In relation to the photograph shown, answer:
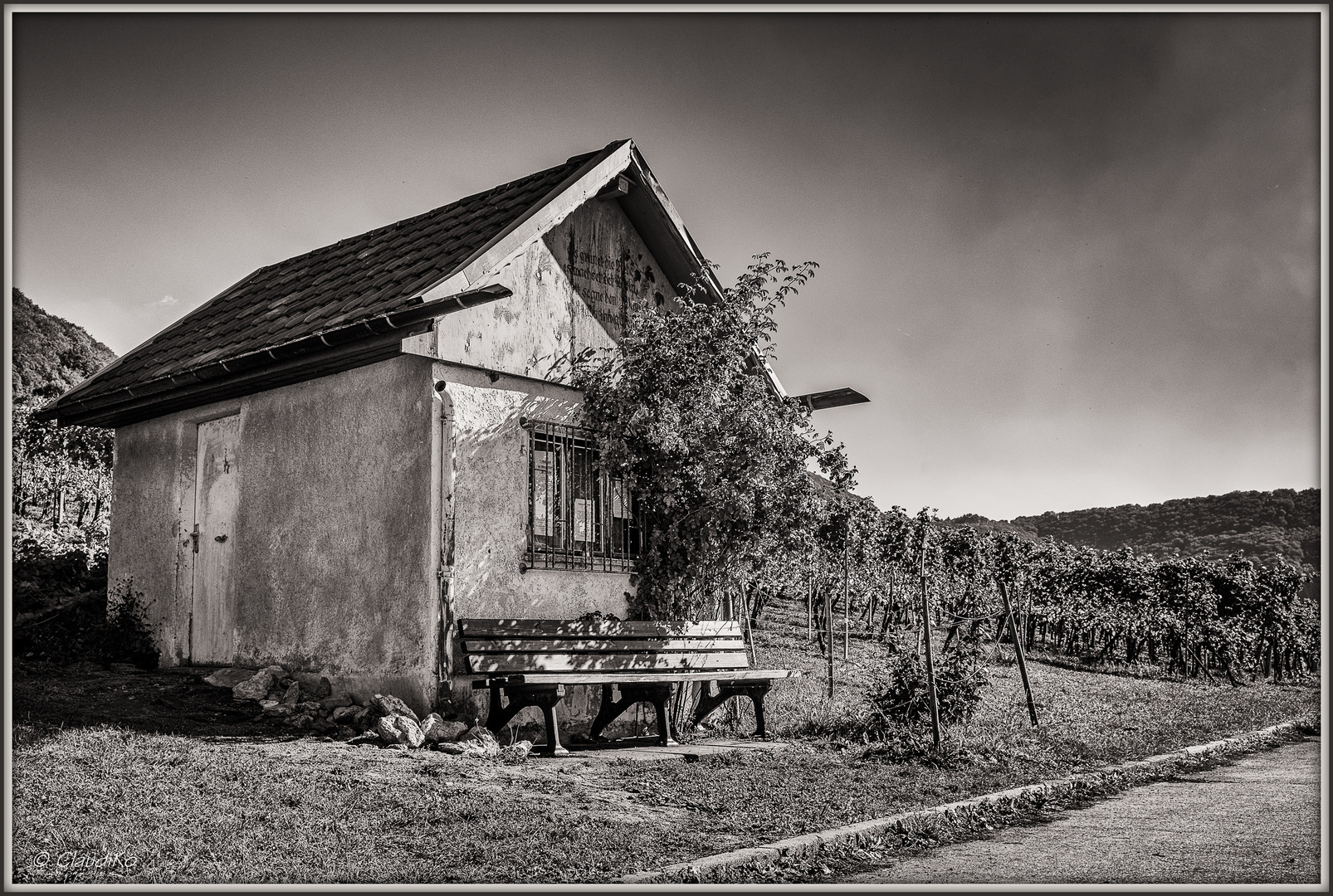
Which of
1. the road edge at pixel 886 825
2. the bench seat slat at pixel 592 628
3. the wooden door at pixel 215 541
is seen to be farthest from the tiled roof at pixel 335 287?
the road edge at pixel 886 825

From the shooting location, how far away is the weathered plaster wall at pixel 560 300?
9.44 metres

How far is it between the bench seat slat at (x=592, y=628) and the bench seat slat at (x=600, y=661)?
0.18 m

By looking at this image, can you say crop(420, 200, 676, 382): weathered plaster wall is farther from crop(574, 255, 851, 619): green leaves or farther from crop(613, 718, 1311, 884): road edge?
crop(613, 718, 1311, 884): road edge

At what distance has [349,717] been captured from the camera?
→ 28.3 ft

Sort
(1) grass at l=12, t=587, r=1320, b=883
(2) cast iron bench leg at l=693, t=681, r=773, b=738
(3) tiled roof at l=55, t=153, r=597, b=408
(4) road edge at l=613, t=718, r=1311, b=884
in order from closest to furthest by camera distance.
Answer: (1) grass at l=12, t=587, r=1320, b=883, (4) road edge at l=613, t=718, r=1311, b=884, (3) tiled roof at l=55, t=153, r=597, b=408, (2) cast iron bench leg at l=693, t=681, r=773, b=738

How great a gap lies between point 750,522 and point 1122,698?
12415mm

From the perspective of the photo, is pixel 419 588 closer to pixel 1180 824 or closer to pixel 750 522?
pixel 750 522

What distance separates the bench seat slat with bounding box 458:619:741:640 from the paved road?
12.8 feet

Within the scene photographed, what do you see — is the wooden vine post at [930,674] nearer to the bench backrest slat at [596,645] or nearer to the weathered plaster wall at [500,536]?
the bench backrest slat at [596,645]

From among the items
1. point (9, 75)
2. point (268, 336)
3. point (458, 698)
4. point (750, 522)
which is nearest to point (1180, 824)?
point (750, 522)

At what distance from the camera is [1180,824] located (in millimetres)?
6664

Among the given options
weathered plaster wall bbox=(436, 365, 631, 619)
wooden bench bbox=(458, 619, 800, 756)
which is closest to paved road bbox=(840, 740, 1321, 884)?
wooden bench bbox=(458, 619, 800, 756)

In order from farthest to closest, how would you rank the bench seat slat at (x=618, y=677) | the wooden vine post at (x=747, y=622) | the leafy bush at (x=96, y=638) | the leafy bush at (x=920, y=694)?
the wooden vine post at (x=747, y=622)
the leafy bush at (x=96, y=638)
the leafy bush at (x=920, y=694)
the bench seat slat at (x=618, y=677)

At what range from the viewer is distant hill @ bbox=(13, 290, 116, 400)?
3397 cm
